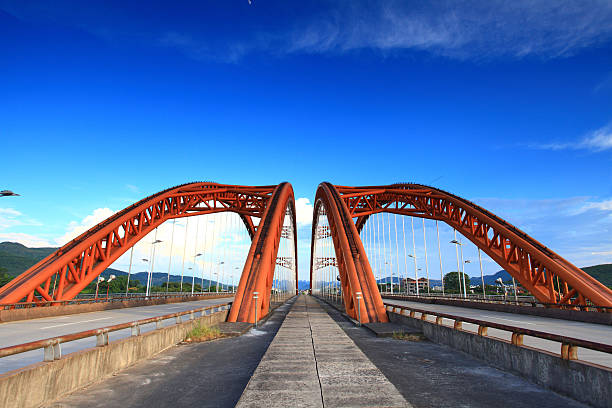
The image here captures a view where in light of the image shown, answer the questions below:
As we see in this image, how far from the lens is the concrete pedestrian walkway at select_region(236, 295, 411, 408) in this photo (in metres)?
5.19

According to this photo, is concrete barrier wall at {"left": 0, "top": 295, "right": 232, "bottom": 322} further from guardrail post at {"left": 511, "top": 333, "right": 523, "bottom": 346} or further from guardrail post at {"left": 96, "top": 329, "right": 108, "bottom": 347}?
guardrail post at {"left": 511, "top": 333, "right": 523, "bottom": 346}

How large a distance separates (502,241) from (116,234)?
32608 mm

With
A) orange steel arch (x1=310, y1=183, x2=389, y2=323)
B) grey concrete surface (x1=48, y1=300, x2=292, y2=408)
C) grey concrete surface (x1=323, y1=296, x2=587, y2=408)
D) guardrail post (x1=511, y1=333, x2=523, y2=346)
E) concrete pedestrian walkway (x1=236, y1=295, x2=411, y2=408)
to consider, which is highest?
orange steel arch (x1=310, y1=183, x2=389, y2=323)

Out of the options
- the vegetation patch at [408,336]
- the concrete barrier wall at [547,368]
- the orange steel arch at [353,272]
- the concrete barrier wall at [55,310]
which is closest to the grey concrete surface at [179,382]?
the vegetation patch at [408,336]

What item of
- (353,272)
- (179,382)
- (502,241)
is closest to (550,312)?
(502,241)

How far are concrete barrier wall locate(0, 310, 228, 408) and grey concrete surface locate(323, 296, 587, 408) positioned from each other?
601 centimetres

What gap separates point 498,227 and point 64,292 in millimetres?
33767

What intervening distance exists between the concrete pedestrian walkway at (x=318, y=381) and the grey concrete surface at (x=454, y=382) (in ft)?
2.37

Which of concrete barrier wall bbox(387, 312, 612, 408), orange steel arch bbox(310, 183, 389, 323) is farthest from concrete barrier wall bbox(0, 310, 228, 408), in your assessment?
orange steel arch bbox(310, 183, 389, 323)

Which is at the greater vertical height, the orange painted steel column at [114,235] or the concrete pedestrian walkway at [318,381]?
the orange painted steel column at [114,235]

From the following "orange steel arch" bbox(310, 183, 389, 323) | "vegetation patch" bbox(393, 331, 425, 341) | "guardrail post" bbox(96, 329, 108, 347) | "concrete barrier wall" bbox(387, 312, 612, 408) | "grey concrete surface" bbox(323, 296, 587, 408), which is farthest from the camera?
"orange steel arch" bbox(310, 183, 389, 323)

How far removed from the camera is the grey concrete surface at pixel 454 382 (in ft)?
19.0

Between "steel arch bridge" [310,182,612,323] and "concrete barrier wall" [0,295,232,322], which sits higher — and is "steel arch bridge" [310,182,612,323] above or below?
above

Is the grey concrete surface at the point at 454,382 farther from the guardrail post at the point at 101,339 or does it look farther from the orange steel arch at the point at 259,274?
the orange steel arch at the point at 259,274
